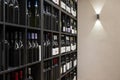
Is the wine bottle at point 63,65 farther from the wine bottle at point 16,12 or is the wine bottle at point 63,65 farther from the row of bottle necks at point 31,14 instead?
the wine bottle at point 16,12

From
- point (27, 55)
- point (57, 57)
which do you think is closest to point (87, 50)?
point (57, 57)

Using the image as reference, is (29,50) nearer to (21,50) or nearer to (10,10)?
(21,50)

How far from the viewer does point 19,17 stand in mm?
1563

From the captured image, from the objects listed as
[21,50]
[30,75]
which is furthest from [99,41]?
[21,50]

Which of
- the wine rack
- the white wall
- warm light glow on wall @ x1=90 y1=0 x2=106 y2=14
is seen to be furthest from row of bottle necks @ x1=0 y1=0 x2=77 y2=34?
warm light glow on wall @ x1=90 y1=0 x2=106 y2=14

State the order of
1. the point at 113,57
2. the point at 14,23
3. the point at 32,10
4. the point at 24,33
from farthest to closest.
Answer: the point at 113,57
the point at 32,10
the point at 24,33
the point at 14,23

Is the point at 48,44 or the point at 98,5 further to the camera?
the point at 98,5

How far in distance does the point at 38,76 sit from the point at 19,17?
0.79m

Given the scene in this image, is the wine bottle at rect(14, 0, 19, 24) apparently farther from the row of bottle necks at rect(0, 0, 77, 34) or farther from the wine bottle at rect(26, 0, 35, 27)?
the wine bottle at rect(26, 0, 35, 27)

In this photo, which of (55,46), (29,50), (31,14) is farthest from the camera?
(55,46)

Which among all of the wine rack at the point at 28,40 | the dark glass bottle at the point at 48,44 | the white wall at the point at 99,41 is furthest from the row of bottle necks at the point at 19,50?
the white wall at the point at 99,41

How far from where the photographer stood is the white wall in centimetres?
444

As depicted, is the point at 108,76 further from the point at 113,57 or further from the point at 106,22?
the point at 106,22

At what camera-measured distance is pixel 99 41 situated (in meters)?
4.54
